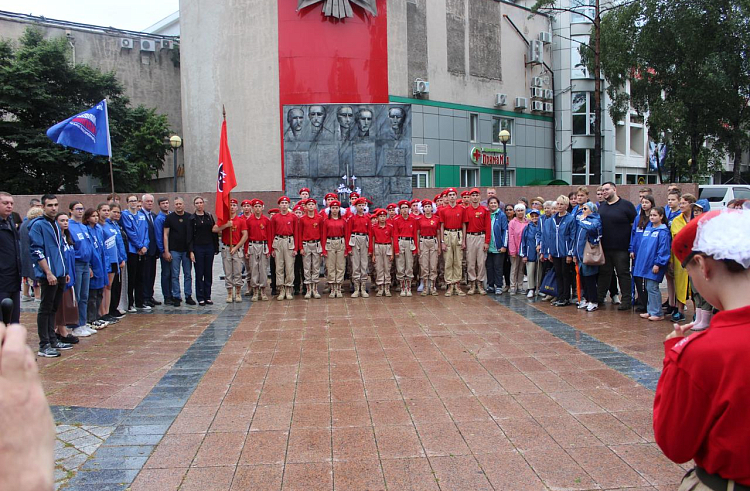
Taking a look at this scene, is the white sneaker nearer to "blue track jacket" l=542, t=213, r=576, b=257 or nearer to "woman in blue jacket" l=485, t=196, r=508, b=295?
"woman in blue jacket" l=485, t=196, r=508, b=295

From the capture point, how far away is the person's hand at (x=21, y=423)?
4.26 feet

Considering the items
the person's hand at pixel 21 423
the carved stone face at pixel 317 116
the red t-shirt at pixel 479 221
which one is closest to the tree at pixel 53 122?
the carved stone face at pixel 317 116

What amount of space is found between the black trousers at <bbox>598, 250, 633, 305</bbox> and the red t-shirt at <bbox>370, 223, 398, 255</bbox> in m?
4.05

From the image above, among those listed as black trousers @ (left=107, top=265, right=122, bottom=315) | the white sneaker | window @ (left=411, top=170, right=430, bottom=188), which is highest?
window @ (left=411, top=170, right=430, bottom=188)

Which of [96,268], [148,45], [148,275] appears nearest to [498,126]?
[148,45]

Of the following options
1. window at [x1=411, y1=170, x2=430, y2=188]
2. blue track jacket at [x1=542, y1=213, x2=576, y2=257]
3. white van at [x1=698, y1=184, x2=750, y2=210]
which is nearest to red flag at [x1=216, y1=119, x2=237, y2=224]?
blue track jacket at [x1=542, y1=213, x2=576, y2=257]

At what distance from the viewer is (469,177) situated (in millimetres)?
33125

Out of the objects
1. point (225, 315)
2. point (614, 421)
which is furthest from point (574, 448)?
point (225, 315)

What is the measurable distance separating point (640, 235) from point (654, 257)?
0.53 metres

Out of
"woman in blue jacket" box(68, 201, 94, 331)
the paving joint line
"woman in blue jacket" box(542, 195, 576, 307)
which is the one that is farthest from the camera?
"woman in blue jacket" box(542, 195, 576, 307)

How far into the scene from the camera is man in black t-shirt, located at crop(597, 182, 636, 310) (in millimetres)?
9836

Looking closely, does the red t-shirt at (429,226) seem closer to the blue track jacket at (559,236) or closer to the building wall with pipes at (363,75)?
the blue track jacket at (559,236)

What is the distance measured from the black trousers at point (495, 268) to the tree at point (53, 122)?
21.1 metres

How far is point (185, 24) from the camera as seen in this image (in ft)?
96.3
